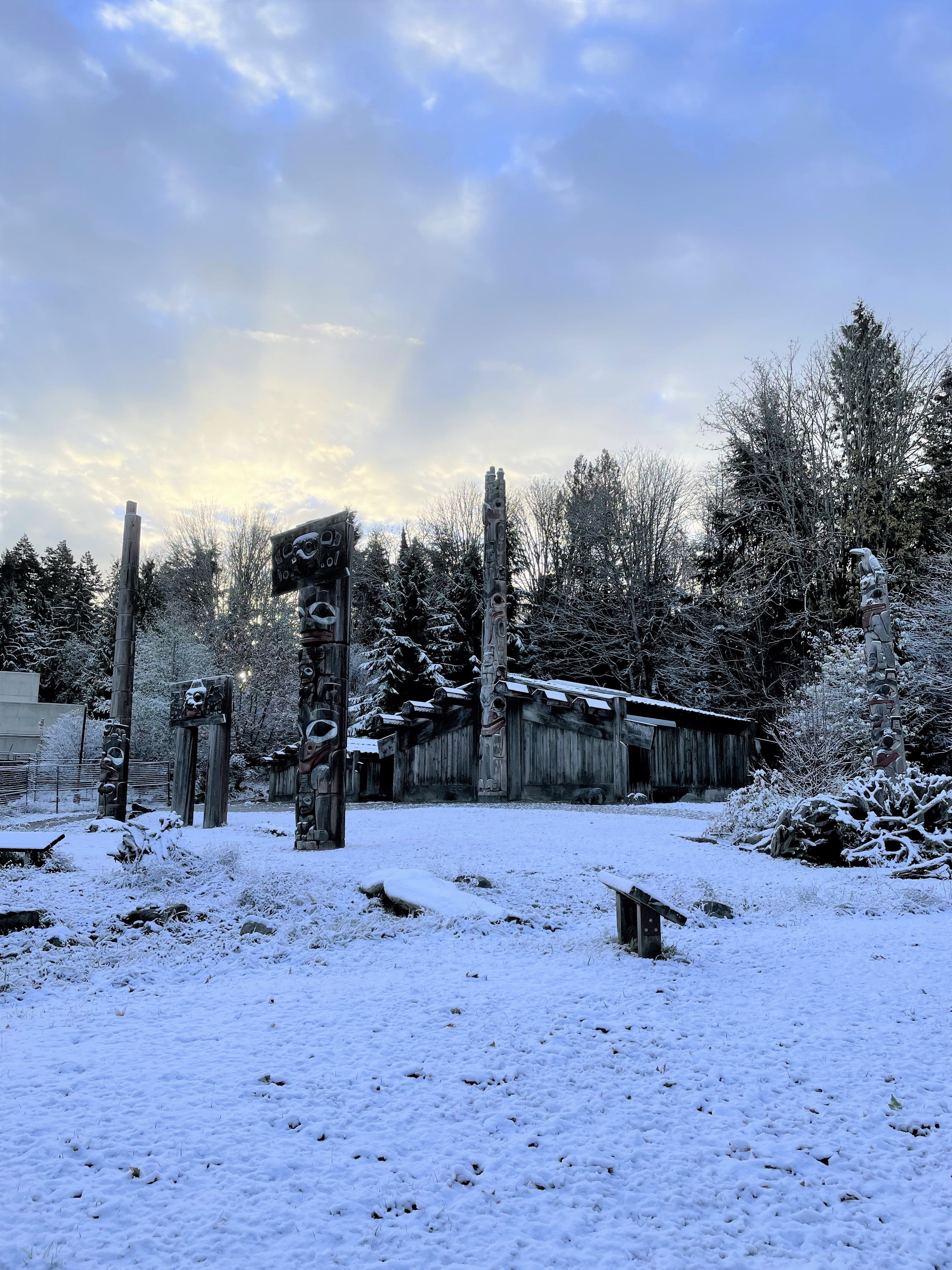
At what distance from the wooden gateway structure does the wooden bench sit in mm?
10683

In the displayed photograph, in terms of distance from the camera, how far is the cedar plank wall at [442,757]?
1842 cm

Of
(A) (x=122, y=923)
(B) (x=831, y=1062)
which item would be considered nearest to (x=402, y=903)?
(A) (x=122, y=923)

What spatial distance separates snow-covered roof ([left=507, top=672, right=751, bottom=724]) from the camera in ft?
58.6

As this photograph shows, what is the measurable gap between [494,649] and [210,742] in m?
5.99

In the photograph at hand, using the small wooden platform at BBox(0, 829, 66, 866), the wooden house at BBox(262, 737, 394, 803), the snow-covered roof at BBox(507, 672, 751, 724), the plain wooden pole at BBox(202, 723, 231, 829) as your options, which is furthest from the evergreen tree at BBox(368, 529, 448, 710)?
the small wooden platform at BBox(0, 829, 66, 866)

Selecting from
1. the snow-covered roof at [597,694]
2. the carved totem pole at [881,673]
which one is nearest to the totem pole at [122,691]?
the snow-covered roof at [597,694]

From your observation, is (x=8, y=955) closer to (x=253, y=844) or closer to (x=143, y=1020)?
(x=143, y=1020)

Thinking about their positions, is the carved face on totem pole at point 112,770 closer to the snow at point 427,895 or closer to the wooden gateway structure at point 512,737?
the wooden gateway structure at point 512,737

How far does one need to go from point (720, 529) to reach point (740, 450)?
2694mm

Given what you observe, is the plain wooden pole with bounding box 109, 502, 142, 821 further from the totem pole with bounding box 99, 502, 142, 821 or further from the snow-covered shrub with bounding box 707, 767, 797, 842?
the snow-covered shrub with bounding box 707, 767, 797, 842

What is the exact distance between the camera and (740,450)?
26.8m

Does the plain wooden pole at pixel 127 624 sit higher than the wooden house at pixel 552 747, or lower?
higher

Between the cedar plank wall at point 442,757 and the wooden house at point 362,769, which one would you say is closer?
the cedar plank wall at point 442,757

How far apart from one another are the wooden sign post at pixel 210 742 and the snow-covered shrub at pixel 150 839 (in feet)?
15.3
